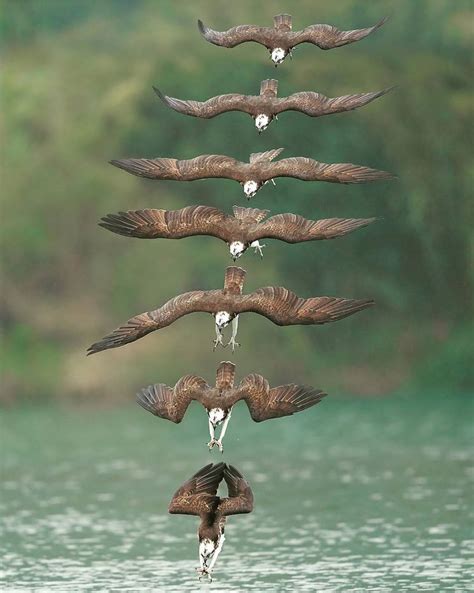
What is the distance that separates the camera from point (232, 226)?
83.3 feet

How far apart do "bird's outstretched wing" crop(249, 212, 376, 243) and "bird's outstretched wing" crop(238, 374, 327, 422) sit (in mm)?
1643

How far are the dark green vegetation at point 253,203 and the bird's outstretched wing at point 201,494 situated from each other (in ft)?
125

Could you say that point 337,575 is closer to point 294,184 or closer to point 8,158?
point 294,184

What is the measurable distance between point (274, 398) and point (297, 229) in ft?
6.53

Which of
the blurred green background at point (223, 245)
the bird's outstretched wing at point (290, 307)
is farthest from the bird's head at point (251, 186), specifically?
the blurred green background at point (223, 245)

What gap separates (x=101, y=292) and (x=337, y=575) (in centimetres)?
3754

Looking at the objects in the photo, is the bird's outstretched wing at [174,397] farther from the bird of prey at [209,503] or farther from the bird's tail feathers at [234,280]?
the bird's tail feathers at [234,280]

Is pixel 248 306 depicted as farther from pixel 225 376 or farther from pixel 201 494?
pixel 201 494

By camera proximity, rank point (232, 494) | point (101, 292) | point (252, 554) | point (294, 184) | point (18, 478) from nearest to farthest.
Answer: point (232, 494) → point (252, 554) → point (18, 478) → point (294, 184) → point (101, 292)

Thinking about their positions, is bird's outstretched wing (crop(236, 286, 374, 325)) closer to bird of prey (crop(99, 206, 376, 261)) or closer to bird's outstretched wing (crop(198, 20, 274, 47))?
bird of prey (crop(99, 206, 376, 261))

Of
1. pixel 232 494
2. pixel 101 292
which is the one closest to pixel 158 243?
pixel 101 292

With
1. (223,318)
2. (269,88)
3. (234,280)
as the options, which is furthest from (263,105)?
(223,318)

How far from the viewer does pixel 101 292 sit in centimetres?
6981

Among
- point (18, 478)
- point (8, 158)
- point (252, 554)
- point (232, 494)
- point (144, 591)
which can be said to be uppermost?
point (8, 158)
